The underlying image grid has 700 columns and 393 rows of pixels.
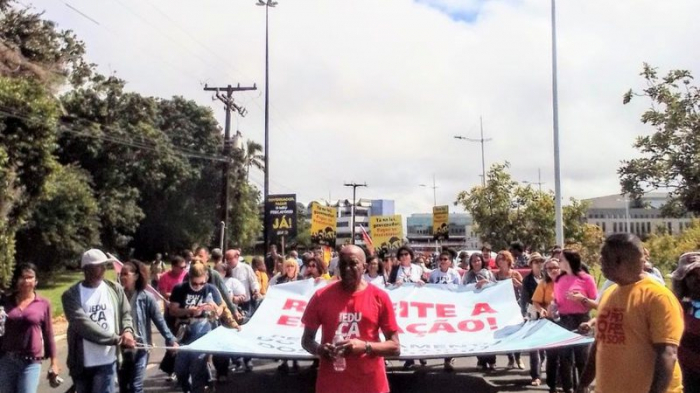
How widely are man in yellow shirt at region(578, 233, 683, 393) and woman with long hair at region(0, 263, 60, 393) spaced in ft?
15.3

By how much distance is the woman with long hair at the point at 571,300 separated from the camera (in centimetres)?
908

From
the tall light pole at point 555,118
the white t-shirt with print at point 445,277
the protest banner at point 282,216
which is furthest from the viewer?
the protest banner at point 282,216

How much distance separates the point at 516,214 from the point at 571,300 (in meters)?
35.4

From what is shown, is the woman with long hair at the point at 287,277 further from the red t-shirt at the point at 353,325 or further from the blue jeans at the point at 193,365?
the red t-shirt at the point at 353,325

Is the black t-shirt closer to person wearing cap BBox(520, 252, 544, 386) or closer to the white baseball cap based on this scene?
the white baseball cap

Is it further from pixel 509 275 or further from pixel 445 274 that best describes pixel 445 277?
pixel 509 275

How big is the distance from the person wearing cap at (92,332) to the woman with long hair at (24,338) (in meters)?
0.26

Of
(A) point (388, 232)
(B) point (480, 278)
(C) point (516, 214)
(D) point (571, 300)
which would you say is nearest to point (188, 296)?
(D) point (571, 300)

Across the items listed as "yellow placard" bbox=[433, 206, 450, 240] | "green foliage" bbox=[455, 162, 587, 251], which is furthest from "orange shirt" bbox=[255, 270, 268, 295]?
"green foliage" bbox=[455, 162, 587, 251]

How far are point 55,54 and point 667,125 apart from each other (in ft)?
68.4

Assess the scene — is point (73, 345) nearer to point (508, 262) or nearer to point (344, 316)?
point (344, 316)

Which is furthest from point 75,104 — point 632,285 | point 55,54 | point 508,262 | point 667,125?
point 632,285

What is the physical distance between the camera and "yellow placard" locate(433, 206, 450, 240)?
34.1m

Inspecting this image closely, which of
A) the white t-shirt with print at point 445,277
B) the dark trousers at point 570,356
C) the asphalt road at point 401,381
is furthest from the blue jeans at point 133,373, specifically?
the white t-shirt with print at point 445,277
